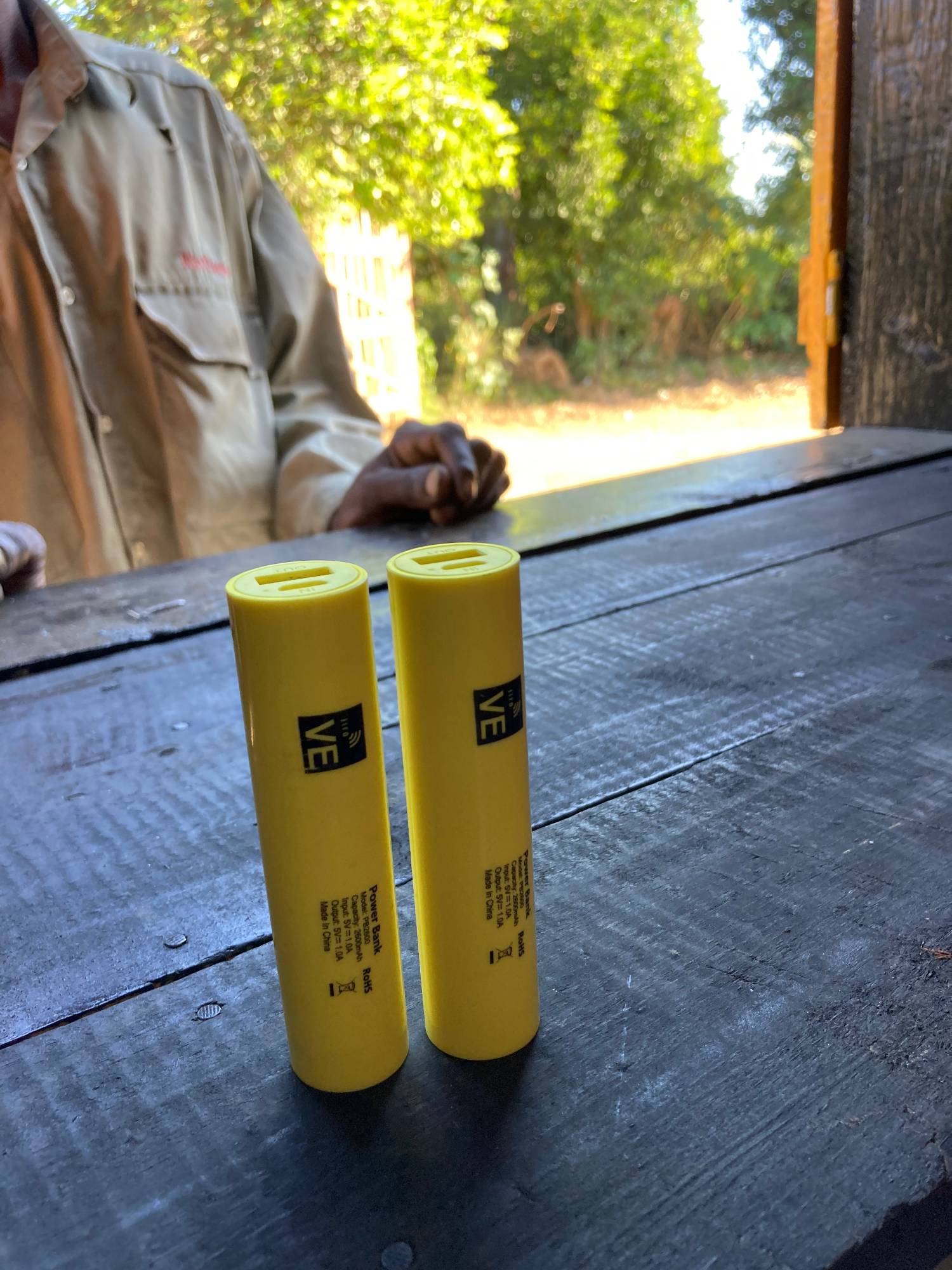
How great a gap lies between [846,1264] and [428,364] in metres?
8.81

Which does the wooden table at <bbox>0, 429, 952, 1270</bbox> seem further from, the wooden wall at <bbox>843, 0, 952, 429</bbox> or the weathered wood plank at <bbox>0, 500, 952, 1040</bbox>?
the wooden wall at <bbox>843, 0, 952, 429</bbox>

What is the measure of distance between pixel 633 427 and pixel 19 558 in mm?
7908

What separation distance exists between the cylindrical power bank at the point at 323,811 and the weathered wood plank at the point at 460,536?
0.69 meters

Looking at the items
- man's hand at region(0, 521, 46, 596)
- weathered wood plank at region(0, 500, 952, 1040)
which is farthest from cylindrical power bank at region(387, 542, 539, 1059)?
man's hand at region(0, 521, 46, 596)

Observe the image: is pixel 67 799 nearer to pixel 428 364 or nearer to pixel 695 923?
pixel 695 923

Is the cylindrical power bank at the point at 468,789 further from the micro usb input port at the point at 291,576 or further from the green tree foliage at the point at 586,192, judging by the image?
the green tree foliage at the point at 586,192

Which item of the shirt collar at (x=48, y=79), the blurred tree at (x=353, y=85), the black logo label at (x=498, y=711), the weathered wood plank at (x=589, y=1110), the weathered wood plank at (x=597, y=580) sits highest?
the blurred tree at (x=353, y=85)

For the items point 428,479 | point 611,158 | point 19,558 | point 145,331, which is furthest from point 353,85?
point 19,558

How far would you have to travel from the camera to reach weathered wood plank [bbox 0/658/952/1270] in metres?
0.38

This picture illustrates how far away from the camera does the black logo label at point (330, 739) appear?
0.39 metres

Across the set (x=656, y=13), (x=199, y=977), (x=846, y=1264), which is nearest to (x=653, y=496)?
(x=199, y=977)

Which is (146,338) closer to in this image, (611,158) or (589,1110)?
(589,1110)

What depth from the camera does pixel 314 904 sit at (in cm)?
42

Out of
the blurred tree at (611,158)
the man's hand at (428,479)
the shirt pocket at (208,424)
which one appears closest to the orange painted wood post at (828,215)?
the man's hand at (428,479)
